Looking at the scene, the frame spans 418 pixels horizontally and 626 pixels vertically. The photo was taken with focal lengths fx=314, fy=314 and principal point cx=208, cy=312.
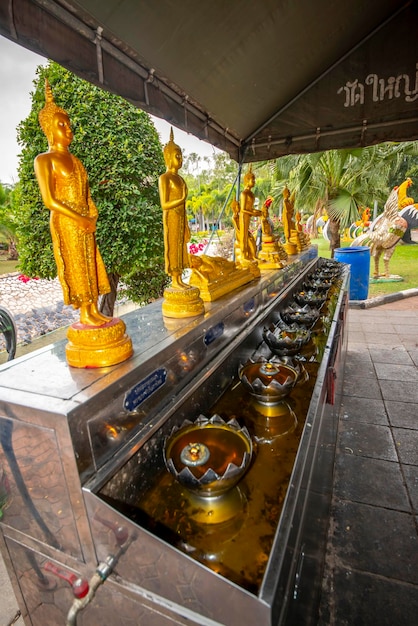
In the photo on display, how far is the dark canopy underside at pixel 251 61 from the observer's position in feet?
4.89

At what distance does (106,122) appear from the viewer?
3568 millimetres

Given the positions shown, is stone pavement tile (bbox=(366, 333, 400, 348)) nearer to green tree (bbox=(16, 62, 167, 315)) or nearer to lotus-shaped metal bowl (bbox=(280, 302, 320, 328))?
lotus-shaped metal bowl (bbox=(280, 302, 320, 328))

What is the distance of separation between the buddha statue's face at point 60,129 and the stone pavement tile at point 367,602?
7.87ft

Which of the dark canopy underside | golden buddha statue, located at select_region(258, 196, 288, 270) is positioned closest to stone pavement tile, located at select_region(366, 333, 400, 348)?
golden buddha statue, located at select_region(258, 196, 288, 270)

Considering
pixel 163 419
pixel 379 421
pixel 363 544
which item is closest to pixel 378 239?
pixel 379 421

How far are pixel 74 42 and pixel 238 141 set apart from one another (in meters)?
2.63

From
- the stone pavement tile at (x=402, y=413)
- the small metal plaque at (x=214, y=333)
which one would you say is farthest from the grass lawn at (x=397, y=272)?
the small metal plaque at (x=214, y=333)

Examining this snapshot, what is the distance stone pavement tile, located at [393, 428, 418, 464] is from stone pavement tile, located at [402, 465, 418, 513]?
2.4 inches

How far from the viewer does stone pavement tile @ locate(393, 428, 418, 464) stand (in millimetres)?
2562

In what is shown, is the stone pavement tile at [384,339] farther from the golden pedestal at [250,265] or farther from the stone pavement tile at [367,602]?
the stone pavement tile at [367,602]

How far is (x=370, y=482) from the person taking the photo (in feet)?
7.77

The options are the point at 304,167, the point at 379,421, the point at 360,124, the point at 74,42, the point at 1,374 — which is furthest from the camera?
the point at 304,167

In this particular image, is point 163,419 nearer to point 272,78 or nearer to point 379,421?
point 379,421

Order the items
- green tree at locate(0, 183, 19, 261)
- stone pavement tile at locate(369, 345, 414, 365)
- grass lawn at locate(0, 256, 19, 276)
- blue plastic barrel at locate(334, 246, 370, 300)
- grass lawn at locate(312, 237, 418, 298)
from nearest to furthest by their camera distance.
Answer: stone pavement tile at locate(369, 345, 414, 365)
green tree at locate(0, 183, 19, 261)
blue plastic barrel at locate(334, 246, 370, 300)
grass lawn at locate(312, 237, 418, 298)
grass lawn at locate(0, 256, 19, 276)
